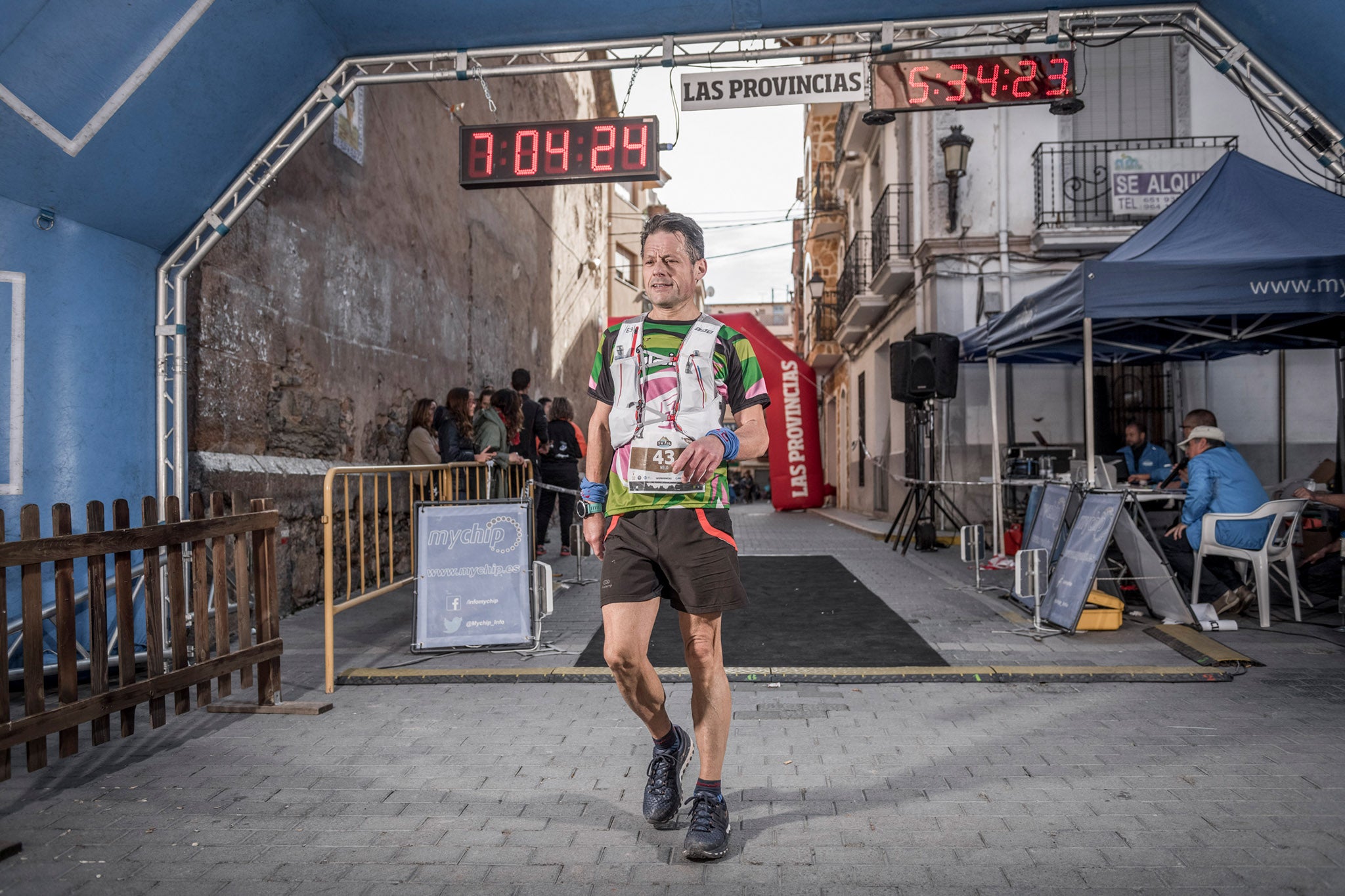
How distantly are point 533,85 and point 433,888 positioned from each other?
16.3 m

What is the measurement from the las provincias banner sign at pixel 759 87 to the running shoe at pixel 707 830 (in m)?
5.43

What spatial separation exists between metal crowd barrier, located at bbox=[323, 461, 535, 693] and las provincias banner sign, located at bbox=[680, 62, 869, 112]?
125 inches

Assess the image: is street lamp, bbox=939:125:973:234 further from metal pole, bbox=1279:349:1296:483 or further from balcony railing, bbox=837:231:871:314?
metal pole, bbox=1279:349:1296:483

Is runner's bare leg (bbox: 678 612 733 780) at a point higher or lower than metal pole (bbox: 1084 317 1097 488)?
lower

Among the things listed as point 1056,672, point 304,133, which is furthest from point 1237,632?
point 304,133

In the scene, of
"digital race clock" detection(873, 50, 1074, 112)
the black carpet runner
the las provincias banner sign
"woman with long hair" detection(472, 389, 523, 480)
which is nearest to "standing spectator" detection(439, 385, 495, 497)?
"woman with long hair" detection(472, 389, 523, 480)

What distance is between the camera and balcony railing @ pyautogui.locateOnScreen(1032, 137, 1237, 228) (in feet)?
47.6

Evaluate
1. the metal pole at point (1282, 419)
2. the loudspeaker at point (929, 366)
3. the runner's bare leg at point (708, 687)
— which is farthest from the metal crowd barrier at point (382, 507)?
the metal pole at point (1282, 419)

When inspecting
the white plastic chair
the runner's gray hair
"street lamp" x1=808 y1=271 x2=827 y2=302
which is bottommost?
the white plastic chair

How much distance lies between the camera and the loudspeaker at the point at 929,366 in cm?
1174

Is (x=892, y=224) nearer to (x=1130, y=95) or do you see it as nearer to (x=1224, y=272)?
(x=1130, y=95)

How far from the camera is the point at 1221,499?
720cm

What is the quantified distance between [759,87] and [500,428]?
396 centimetres

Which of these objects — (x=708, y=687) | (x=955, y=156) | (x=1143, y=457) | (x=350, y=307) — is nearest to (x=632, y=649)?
(x=708, y=687)
